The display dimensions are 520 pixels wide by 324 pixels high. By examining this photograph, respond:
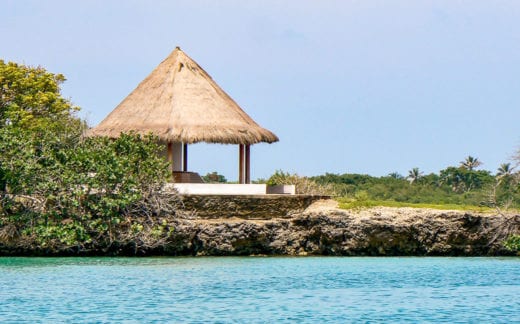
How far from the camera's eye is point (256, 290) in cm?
1862

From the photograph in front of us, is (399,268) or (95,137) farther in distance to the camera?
(95,137)

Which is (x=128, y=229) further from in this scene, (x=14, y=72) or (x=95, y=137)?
(x=14, y=72)

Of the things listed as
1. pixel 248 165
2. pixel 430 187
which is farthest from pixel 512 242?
pixel 430 187

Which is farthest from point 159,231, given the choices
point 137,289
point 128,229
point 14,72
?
point 14,72

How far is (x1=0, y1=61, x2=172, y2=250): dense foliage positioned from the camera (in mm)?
25312

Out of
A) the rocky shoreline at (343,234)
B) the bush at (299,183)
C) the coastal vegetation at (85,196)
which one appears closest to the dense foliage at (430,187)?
the bush at (299,183)

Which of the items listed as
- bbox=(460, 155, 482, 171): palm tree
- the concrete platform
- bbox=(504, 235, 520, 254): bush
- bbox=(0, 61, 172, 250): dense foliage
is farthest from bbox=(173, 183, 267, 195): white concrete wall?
bbox=(460, 155, 482, 171): palm tree

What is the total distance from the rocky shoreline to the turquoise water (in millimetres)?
1253

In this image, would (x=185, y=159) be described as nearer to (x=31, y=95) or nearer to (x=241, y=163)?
(x=241, y=163)

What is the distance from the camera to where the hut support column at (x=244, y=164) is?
96.9 feet

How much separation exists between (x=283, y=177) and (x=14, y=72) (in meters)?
11.9

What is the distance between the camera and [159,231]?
2538 cm

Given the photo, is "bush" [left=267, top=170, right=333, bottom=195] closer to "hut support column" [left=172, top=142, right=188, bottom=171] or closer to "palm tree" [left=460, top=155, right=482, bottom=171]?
"hut support column" [left=172, top=142, right=188, bottom=171]

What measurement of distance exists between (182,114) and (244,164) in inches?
103
